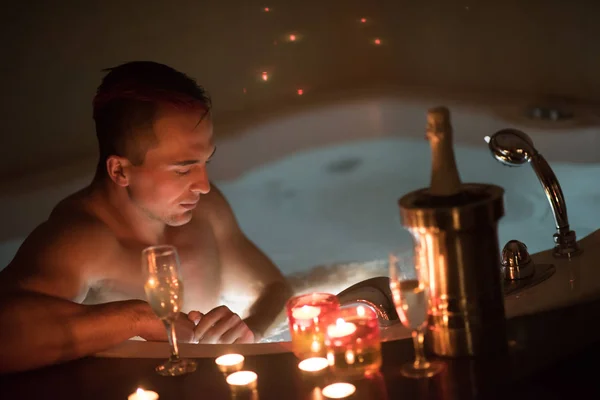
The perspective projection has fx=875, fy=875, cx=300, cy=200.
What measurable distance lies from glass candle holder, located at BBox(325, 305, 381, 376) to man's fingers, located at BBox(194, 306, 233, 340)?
11.3 inches

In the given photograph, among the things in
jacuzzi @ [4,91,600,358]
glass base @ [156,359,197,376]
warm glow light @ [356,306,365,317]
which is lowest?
glass base @ [156,359,197,376]

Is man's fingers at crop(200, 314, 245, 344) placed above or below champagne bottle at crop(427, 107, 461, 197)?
below

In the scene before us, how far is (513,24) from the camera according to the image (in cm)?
325

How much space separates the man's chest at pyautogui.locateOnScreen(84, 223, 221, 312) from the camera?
1.60 m

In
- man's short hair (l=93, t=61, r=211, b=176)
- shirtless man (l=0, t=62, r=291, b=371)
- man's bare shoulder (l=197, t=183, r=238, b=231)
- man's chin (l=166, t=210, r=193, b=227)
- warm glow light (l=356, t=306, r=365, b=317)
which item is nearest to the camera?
warm glow light (l=356, t=306, r=365, b=317)

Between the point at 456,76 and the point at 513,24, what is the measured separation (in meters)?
0.29

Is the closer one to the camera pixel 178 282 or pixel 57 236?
pixel 178 282

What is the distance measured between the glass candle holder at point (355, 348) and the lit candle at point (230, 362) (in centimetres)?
13

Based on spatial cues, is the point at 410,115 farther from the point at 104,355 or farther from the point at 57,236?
the point at 104,355

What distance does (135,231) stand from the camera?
1649mm

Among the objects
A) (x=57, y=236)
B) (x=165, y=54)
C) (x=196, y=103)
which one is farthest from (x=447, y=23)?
(x=57, y=236)

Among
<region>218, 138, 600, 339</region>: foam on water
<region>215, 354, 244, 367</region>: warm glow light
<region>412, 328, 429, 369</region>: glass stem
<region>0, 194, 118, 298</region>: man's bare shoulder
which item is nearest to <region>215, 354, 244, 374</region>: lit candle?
<region>215, 354, 244, 367</region>: warm glow light

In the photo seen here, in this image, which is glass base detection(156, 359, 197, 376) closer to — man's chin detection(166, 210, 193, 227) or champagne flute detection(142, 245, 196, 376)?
champagne flute detection(142, 245, 196, 376)

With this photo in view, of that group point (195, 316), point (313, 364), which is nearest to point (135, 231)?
point (195, 316)
